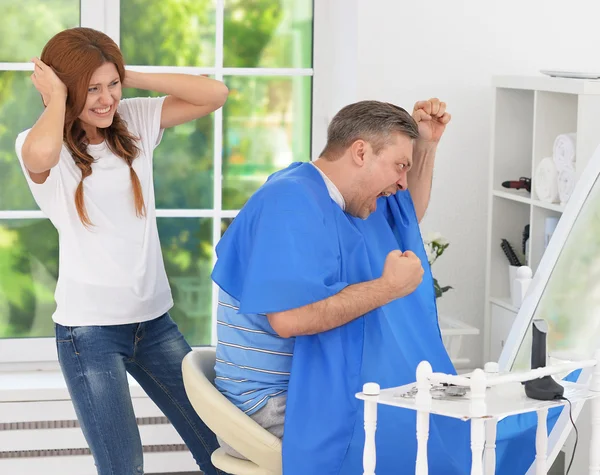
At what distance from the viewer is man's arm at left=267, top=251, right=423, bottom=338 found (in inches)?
80.0

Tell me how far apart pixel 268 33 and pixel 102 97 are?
140 centimetres

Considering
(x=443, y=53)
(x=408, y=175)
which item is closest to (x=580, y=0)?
(x=443, y=53)

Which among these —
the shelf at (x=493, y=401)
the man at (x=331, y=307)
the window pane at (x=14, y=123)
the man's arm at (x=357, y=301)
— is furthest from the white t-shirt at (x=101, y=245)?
the window pane at (x=14, y=123)

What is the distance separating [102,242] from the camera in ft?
7.96

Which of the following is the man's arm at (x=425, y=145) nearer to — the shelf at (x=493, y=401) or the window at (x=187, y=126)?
the shelf at (x=493, y=401)

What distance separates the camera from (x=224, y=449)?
2.30 meters

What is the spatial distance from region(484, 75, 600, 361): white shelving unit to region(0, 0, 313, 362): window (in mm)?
725

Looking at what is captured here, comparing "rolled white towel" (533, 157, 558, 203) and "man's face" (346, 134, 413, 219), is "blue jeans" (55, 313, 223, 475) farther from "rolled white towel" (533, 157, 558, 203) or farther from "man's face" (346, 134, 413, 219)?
"rolled white towel" (533, 157, 558, 203)

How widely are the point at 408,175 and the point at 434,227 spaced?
113 cm

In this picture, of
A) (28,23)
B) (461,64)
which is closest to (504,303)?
(461,64)

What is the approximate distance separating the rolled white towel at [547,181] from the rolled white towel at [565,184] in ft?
0.09

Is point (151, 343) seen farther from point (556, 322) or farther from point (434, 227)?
point (434, 227)

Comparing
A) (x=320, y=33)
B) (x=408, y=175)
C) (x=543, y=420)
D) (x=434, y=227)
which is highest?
(x=320, y=33)

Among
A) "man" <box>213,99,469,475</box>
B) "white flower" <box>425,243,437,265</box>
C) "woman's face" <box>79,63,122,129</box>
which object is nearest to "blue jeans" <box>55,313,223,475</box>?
"man" <box>213,99,469,475</box>
